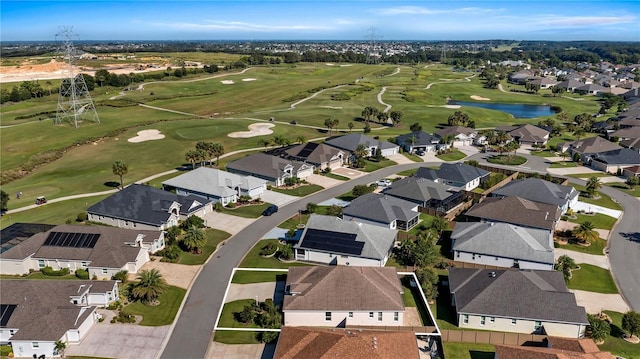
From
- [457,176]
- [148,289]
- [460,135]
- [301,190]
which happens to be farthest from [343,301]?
[460,135]

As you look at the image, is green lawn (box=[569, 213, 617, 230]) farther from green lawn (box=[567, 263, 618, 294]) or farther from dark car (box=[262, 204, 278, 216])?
dark car (box=[262, 204, 278, 216])

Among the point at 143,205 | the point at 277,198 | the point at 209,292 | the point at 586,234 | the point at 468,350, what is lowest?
the point at 277,198

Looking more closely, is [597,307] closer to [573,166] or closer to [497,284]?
[497,284]

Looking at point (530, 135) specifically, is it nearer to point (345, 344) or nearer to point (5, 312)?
point (345, 344)

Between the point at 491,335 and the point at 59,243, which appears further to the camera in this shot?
the point at 59,243


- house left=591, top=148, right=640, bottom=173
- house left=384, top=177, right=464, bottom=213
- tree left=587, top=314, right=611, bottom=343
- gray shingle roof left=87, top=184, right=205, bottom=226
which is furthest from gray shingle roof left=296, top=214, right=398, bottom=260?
house left=591, top=148, right=640, bottom=173

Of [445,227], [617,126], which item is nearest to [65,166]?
[445,227]
